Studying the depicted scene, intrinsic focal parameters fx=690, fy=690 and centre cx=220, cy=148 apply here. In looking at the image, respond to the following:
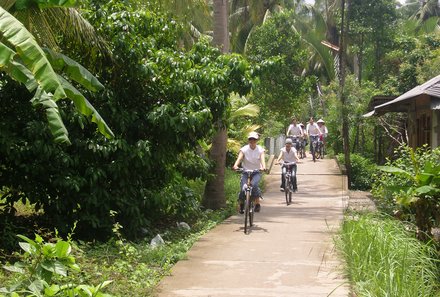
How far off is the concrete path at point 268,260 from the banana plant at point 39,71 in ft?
7.47

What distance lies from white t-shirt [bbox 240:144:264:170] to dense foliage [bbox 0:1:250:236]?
88 centimetres

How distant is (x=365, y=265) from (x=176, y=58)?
19.0ft

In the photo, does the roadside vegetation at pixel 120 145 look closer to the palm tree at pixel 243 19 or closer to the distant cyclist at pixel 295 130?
the distant cyclist at pixel 295 130

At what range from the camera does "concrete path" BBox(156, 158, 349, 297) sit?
8133 millimetres

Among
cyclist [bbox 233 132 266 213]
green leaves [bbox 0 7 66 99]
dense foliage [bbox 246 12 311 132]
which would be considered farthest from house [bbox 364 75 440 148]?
green leaves [bbox 0 7 66 99]

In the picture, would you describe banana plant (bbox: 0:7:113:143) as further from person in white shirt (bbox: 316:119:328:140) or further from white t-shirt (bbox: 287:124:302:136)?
person in white shirt (bbox: 316:119:328:140)

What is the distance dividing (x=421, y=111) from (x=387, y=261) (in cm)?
1277

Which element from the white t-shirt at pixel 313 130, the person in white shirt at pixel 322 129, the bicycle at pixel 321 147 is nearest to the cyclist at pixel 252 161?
the white t-shirt at pixel 313 130

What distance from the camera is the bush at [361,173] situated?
24.7 m

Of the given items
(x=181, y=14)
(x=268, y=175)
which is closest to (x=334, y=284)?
(x=181, y=14)

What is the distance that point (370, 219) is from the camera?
33.3 ft

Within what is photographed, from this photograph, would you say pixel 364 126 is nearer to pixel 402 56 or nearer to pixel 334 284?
pixel 402 56

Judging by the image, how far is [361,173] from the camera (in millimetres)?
25562

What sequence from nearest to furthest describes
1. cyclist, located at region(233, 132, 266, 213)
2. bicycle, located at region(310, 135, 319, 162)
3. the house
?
cyclist, located at region(233, 132, 266, 213) → the house → bicycle, located at region(310, 135, 319, 162)
